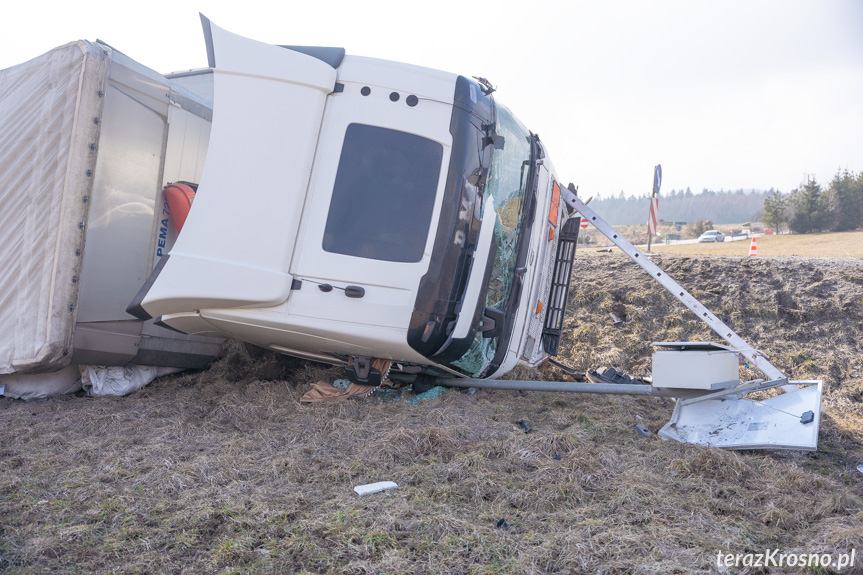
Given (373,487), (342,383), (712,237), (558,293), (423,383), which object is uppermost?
(712,237)

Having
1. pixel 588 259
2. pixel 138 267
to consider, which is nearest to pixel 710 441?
pixel 138 267

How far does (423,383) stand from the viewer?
4895 mm

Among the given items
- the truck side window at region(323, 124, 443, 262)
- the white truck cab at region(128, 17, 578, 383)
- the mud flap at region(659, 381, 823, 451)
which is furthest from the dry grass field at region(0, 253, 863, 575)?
the truck side window at region(323, 124, 443, 262)

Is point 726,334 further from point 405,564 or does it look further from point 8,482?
point 8,482

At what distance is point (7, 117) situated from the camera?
4793mm

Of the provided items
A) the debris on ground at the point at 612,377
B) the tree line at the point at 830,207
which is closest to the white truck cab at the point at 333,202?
the debris on ground at the point at 612,377

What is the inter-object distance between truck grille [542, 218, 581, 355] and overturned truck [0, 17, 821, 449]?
839 mm

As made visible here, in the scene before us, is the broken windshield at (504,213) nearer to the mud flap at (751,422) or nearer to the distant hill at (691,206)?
the mud flap at (751,422)

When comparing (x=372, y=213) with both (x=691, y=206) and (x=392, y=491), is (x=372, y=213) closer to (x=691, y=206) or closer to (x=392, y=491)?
(x=392, y=491)

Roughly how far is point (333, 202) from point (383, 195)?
1.04ft

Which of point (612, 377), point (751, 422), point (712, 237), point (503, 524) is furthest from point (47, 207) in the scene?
point (712, 237)

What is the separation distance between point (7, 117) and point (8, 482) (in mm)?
3143

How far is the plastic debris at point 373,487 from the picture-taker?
300 centimetres

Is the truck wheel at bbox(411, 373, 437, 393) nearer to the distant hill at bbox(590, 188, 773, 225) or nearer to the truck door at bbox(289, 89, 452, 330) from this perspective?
the truck door at bbox(289, 89, 452, 330)
